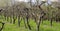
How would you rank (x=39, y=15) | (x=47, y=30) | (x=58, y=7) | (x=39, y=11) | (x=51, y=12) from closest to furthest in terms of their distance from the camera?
(x=39, y=15) < (x=39, y=11) < (x=47, y=30) < (x=51, y=12) < (x=58, y=7)

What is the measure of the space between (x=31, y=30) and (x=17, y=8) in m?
4.35

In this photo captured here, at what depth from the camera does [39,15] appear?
17.9m

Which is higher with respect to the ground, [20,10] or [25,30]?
[20,10]

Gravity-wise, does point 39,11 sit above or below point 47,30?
above

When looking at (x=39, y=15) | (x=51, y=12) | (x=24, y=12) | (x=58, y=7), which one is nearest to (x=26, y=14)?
(x=24, y=12)

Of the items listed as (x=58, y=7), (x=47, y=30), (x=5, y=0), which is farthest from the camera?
(x=5, y=0)

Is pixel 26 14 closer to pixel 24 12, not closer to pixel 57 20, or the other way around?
pixel 24 12

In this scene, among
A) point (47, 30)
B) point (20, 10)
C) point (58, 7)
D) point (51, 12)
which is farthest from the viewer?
point (58, 7)

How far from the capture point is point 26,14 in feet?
71.1

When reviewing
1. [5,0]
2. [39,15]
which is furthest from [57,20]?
[5,0]

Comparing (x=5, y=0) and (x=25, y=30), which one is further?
(x=5, y=0)

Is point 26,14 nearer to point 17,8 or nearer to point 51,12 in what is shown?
point 17,8

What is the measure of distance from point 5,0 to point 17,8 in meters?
34.2

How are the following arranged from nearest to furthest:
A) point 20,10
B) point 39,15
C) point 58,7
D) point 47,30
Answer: point 39,15, point 47,30, point 20,10, point 58,7
